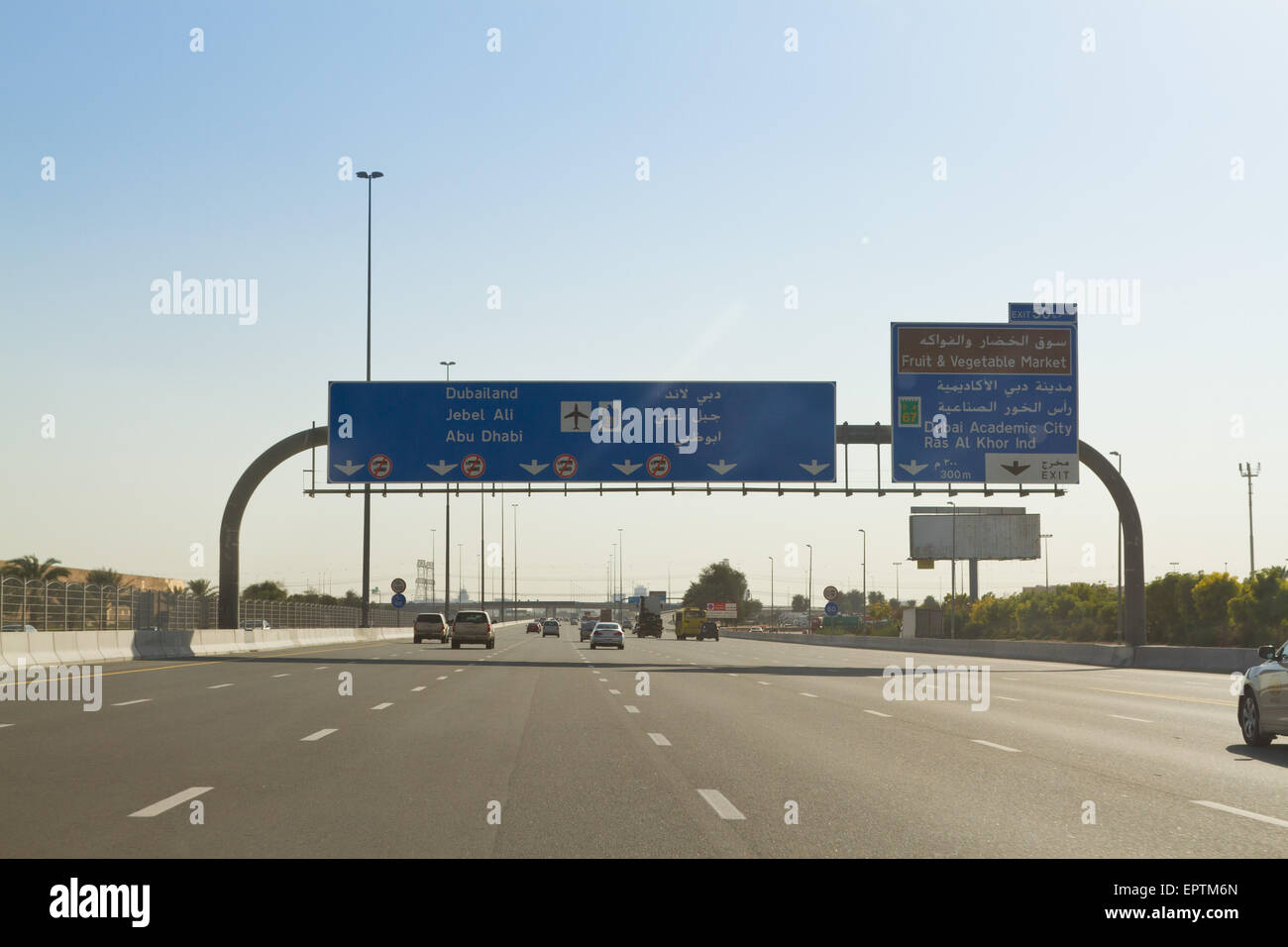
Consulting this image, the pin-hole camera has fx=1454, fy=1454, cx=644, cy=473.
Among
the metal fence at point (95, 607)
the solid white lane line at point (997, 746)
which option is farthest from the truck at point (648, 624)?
the solid white lane line at point (997, 746)

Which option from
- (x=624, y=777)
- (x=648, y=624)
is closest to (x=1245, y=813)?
(x=624, y=777)

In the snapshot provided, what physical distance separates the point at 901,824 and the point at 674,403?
3426cm

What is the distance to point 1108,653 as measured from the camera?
47.6 m

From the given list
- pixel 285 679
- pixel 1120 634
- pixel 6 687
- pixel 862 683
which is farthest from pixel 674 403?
pixel 1120 634

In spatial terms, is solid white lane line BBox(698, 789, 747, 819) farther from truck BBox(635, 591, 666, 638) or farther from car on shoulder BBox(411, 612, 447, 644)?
truck BBox(635, 591, 666, 638)

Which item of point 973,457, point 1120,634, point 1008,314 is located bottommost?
point 1120,634

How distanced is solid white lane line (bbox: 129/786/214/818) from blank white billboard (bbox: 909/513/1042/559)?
123 m

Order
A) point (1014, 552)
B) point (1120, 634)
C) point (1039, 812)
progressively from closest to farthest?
point (1039, 812)
point (1120, 634)
point (1014, 552)

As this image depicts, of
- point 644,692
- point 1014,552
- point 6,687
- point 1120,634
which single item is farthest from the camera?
point 1014,552

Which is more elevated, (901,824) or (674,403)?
(674,403)

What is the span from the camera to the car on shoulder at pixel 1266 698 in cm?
1545
